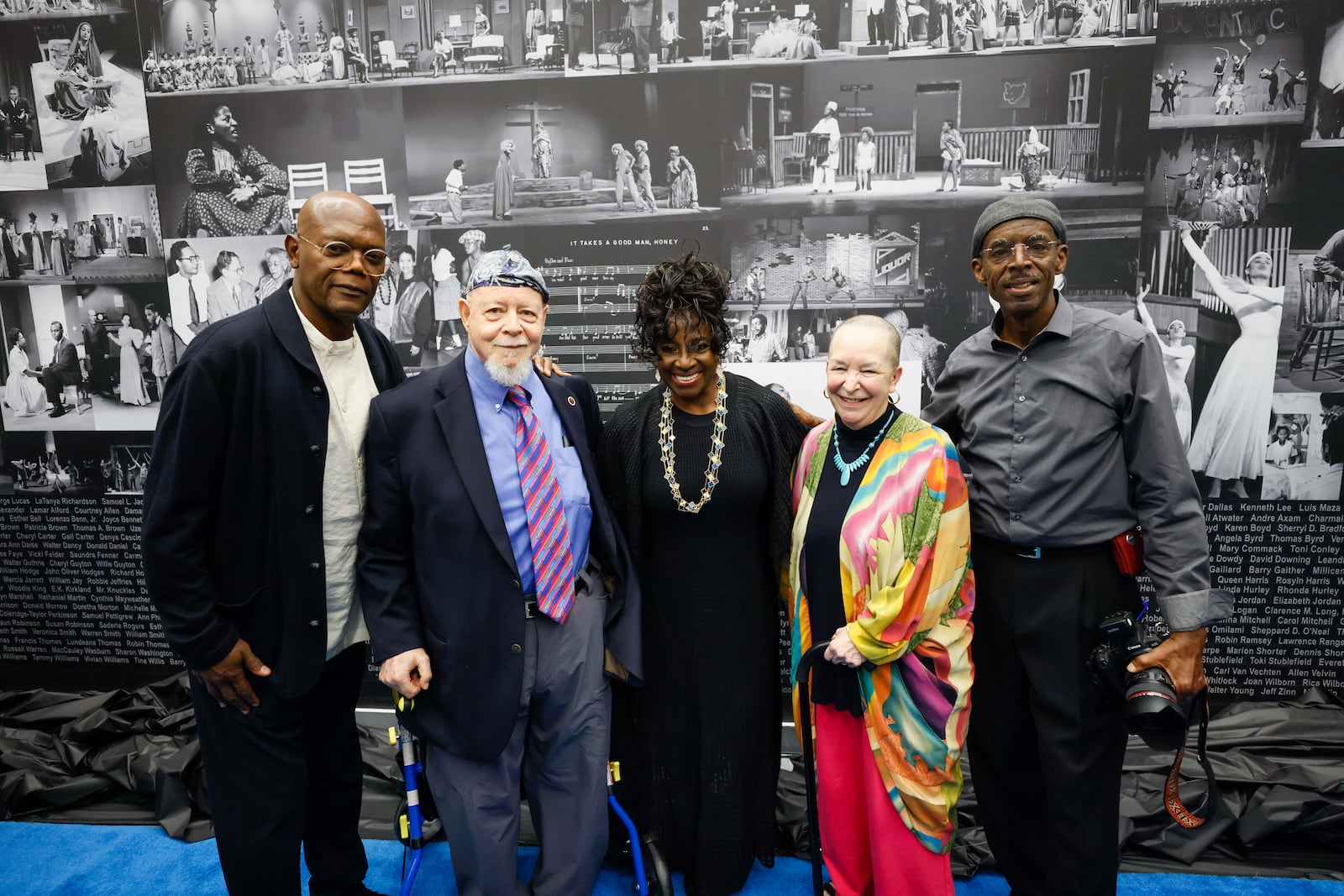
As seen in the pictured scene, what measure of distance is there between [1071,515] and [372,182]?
3.56 m

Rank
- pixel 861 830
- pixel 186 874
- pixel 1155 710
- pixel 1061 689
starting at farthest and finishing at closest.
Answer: pixel 186 874 < pixel 861 830 < pixel 1061 689 < pixel 1155 710

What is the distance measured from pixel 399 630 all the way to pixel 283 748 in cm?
56

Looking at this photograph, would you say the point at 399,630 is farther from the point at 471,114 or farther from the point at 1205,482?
the point at 1205,482

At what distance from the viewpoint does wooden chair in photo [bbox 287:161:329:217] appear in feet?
12.6

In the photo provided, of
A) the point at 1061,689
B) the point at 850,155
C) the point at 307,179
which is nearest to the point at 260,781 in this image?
the point at 1061,689

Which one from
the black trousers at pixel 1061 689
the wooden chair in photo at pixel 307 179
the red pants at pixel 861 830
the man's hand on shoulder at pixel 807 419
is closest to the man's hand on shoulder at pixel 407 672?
the red pants at pixel 861 830

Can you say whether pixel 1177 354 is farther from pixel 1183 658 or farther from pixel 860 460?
pixel 860 460

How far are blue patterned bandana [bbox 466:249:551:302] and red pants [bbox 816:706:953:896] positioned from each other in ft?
5.44

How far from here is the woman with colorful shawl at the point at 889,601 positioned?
2137 millimetres

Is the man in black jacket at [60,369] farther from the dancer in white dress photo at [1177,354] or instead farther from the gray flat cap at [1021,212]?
the dancer in white dress photo at [1177,354]

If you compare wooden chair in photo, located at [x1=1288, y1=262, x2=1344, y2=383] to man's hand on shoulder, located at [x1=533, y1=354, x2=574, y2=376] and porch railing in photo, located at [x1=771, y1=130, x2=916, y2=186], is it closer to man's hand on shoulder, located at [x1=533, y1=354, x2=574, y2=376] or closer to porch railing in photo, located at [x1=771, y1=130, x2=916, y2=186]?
porch railing in photo, located at [x1=771, y1=130, x2=916, y2=186]

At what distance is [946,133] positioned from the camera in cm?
356

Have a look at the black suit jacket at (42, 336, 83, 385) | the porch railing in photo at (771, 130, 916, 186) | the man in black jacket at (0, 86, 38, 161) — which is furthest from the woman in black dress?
the man in black jacket at (0, 86, 38, 161)

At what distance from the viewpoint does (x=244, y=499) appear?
85.4 inches
